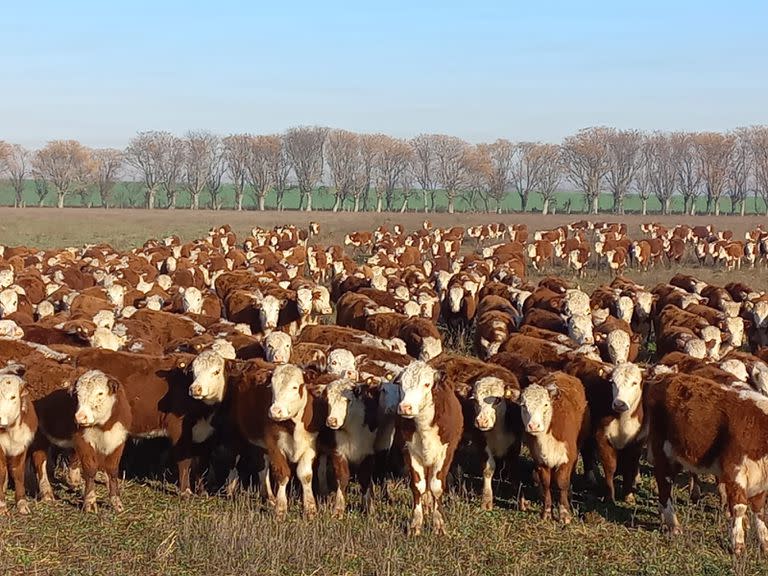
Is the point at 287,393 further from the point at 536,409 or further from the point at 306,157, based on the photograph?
the point at 306,157

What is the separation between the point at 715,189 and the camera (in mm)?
79625

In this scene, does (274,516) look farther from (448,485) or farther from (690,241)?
(690,241)

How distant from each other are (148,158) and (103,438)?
9261 cm

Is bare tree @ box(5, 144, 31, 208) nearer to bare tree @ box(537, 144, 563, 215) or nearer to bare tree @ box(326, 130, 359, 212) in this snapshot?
bare tree @ box(326, 130, 359, 212)

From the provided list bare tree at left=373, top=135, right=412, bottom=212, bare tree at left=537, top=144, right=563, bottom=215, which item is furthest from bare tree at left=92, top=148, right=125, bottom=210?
bare tree at left=537, top=144, right=563, bottom=215

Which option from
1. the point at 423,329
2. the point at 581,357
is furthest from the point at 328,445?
the point at 423,329

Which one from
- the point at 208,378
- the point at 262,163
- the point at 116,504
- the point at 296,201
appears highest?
the point at 262,163

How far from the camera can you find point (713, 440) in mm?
6840

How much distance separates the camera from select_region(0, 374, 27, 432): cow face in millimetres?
6922

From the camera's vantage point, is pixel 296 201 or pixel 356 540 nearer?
pixel 356 540

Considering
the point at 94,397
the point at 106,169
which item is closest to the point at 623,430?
the point at 94,397

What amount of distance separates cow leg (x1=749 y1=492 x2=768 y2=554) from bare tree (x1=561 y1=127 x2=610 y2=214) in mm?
78408

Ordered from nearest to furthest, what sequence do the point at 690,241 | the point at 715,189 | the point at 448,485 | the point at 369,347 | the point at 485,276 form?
1. the point at 448,485
2. the point at 369,347
3. the point at 485,276
4. the point at 690,241
5. the point at 715,189

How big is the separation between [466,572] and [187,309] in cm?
907
